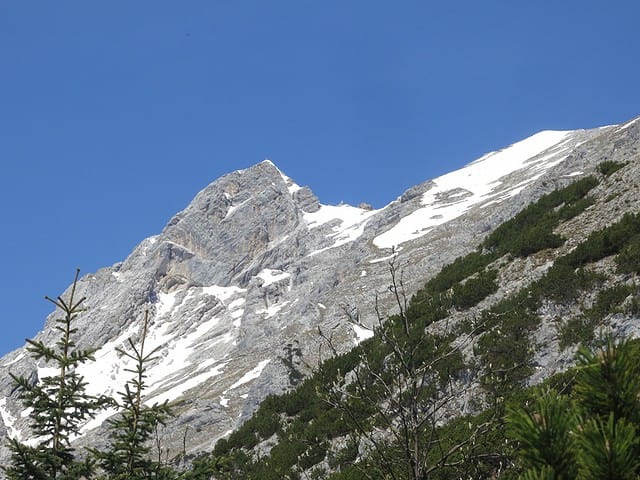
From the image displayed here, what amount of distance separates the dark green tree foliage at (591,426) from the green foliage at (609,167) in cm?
2827

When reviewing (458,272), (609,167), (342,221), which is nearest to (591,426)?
(458,272)

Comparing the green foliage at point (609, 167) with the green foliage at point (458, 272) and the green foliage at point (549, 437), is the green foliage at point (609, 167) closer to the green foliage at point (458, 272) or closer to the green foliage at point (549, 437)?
the green foliage at point (458, 272)

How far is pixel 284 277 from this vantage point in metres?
145

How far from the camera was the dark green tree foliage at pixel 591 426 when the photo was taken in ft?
7.74

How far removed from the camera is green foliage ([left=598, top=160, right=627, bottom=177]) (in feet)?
91.8

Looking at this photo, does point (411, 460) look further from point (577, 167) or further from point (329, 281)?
point (329, 281)

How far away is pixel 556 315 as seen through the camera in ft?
62.1

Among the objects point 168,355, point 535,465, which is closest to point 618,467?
point 535,465

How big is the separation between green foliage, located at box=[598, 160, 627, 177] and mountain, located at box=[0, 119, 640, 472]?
0.34m

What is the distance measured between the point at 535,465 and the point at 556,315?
1785 centimetres

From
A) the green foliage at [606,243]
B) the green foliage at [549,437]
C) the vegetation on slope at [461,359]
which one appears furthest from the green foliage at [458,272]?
the green foliage at [549,437]

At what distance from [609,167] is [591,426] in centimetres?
3022

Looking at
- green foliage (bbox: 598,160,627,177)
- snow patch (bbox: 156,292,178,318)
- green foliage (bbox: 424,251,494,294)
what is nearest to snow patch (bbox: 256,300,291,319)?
snow patch (bbox: 156,292,178,318)

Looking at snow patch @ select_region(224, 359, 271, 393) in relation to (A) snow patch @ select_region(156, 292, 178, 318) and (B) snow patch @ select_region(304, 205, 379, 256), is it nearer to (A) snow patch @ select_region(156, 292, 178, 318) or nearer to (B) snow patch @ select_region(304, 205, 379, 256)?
(B) snow patch @ select_region(304, 205, 379, 256)
